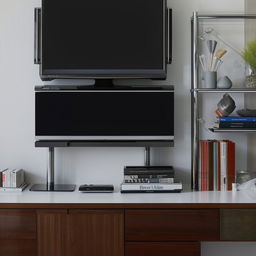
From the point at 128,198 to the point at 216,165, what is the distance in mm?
602

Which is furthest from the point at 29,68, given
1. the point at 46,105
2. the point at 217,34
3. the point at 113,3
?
the point at 217,34

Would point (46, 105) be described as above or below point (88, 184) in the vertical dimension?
above

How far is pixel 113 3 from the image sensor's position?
3.05 metres

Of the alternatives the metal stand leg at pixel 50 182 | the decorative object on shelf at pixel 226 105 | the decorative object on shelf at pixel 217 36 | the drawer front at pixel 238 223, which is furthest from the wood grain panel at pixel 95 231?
the decorative object on shelf at pixel 217 36

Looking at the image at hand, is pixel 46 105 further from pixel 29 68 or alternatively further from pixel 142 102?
pixel 142 102

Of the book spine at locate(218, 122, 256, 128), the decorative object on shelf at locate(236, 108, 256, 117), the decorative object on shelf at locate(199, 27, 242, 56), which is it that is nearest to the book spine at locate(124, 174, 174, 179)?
the book spine at locate(218, 122, 256, 128)

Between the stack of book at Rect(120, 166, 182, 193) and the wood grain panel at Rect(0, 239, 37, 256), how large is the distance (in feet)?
2.00

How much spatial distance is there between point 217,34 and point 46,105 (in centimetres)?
116

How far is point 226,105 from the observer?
10.0 feet

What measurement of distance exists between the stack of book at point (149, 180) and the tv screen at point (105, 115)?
19 cm

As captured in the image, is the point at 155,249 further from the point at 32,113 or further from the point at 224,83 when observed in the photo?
the point at 32,113

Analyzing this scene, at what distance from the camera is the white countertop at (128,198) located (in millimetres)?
2760

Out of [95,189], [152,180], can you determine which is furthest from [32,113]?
[152,180]

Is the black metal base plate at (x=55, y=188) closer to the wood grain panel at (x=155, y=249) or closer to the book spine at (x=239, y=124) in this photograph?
the wood grain panel at (x=155, y=249)
